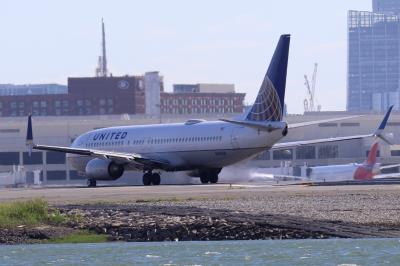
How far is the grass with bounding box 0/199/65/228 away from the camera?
49312 millimetres

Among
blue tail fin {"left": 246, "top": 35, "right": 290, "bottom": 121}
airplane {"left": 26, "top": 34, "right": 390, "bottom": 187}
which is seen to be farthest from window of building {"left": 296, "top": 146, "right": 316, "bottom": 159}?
blue tail fin {"left": 246, "top": 35, "right": 290, "bottom": 121}

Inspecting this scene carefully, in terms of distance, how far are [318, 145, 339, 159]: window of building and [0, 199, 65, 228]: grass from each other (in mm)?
88886

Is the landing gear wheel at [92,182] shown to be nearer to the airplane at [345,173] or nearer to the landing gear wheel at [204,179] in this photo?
the landing gear wheel at [204,179]

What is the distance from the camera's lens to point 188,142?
84.6 m

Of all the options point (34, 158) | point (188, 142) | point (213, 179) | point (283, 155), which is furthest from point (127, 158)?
point (283, 155)

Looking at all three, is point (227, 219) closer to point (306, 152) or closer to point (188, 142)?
point (188, 142)

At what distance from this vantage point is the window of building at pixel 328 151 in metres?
139

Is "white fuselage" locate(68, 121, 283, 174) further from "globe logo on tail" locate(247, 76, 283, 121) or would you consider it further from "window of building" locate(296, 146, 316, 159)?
"window of building" locate(296, 146, 316, 159)

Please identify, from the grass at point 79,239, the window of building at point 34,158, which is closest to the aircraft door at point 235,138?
the grass at point 79,239

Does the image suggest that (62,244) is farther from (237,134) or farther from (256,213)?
(237,134)

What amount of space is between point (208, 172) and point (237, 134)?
18.3ft

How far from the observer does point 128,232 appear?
46.5 meters

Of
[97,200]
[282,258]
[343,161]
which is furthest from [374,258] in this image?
[343,161]

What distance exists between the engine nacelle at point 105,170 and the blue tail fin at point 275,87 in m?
10.1
